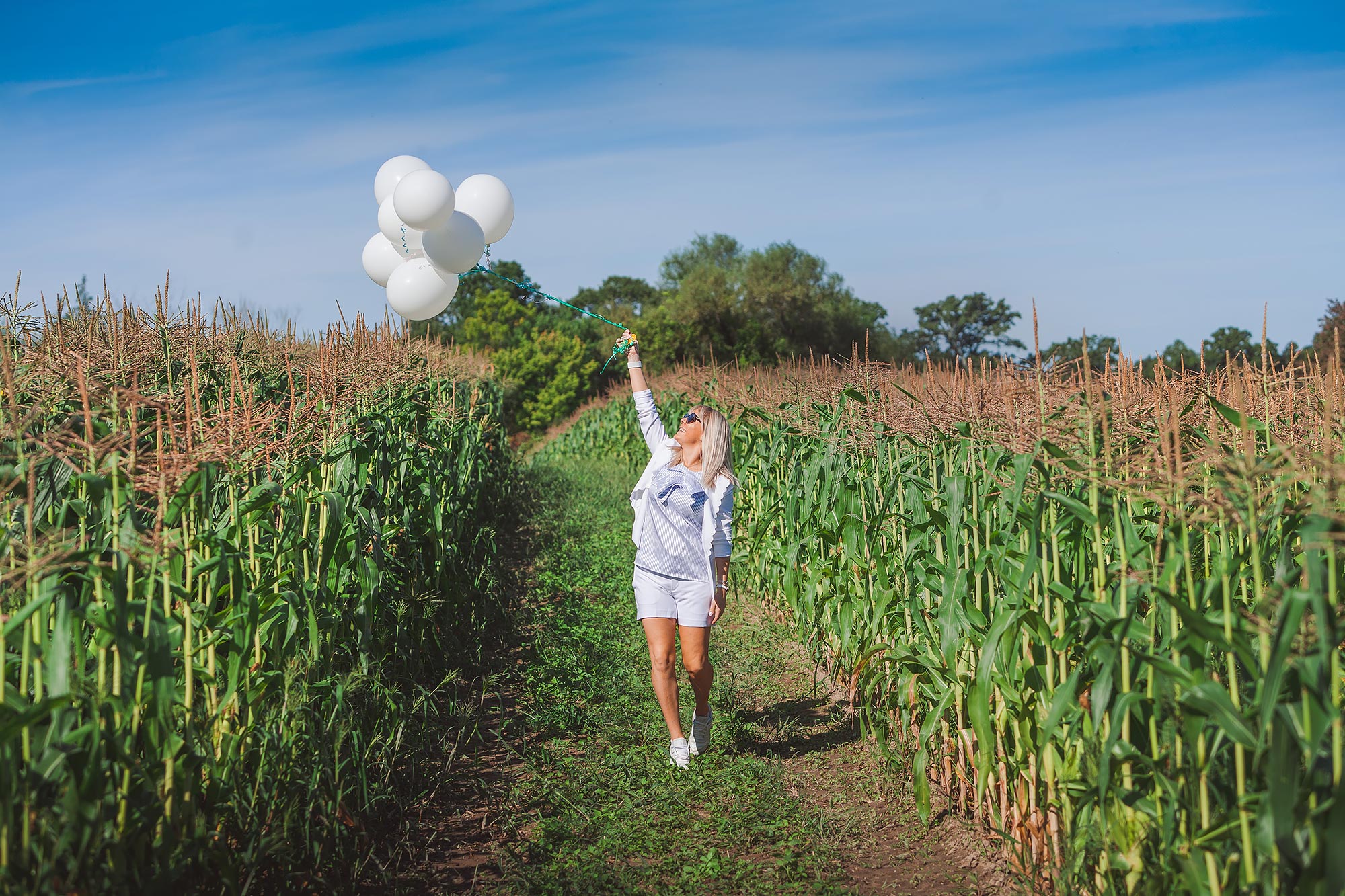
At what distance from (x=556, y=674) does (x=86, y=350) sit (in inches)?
140

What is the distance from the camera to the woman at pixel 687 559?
4715mm

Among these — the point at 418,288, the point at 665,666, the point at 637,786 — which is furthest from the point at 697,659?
the point at 418,288

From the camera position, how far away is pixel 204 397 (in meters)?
6.21

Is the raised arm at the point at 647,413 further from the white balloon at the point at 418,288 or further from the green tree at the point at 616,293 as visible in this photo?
the green tree at the point at 616,293

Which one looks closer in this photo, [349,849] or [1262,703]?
[1262,703]

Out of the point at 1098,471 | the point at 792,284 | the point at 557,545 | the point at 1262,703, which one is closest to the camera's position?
the point at 1262,703

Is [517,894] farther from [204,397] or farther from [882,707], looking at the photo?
[204,397]

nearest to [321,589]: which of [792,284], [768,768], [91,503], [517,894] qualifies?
[91,503]

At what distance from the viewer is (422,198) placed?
6.79 metres

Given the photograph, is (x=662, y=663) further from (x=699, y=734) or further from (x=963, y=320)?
(x=963, y=320)

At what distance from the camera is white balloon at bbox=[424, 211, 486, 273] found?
7266 mm

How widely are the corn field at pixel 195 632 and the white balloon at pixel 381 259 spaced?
2.79 m

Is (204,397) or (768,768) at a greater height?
(204,397)

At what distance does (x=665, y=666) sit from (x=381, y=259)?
5440 mm
